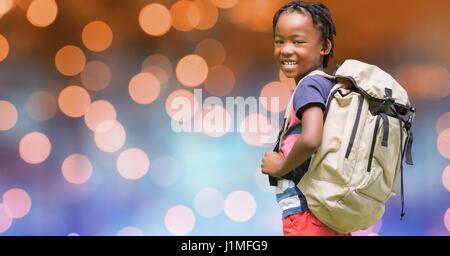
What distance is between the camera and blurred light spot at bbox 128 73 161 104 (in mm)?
2988

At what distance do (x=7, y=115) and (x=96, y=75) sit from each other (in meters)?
0.43

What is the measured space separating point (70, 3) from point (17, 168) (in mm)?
782

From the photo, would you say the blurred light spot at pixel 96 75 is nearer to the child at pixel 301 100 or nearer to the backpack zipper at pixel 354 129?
the child at pixel 301 100

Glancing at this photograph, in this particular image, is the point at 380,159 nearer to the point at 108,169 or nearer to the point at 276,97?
the point at 276,97

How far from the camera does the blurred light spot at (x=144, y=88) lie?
2.99 meters

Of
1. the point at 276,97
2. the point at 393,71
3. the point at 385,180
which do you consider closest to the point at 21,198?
the point at 276,97

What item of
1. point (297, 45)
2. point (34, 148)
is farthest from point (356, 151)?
point (34, 148)

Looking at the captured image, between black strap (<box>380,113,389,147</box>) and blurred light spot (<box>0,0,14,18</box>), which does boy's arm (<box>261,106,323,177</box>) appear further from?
blurred light spot (<box>0,0,14,18</box>)

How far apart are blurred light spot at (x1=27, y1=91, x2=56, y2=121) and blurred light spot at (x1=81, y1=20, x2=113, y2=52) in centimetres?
29

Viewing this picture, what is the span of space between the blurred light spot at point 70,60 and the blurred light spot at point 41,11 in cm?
18

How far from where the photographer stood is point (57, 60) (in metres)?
3.03

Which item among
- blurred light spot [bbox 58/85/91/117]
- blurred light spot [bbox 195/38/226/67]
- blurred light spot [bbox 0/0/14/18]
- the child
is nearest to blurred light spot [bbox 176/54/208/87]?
blurred light spot [bbox 195/38/226/67]

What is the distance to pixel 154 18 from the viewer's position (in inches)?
121

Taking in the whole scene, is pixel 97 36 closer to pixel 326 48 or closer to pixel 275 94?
pixel 275 94
